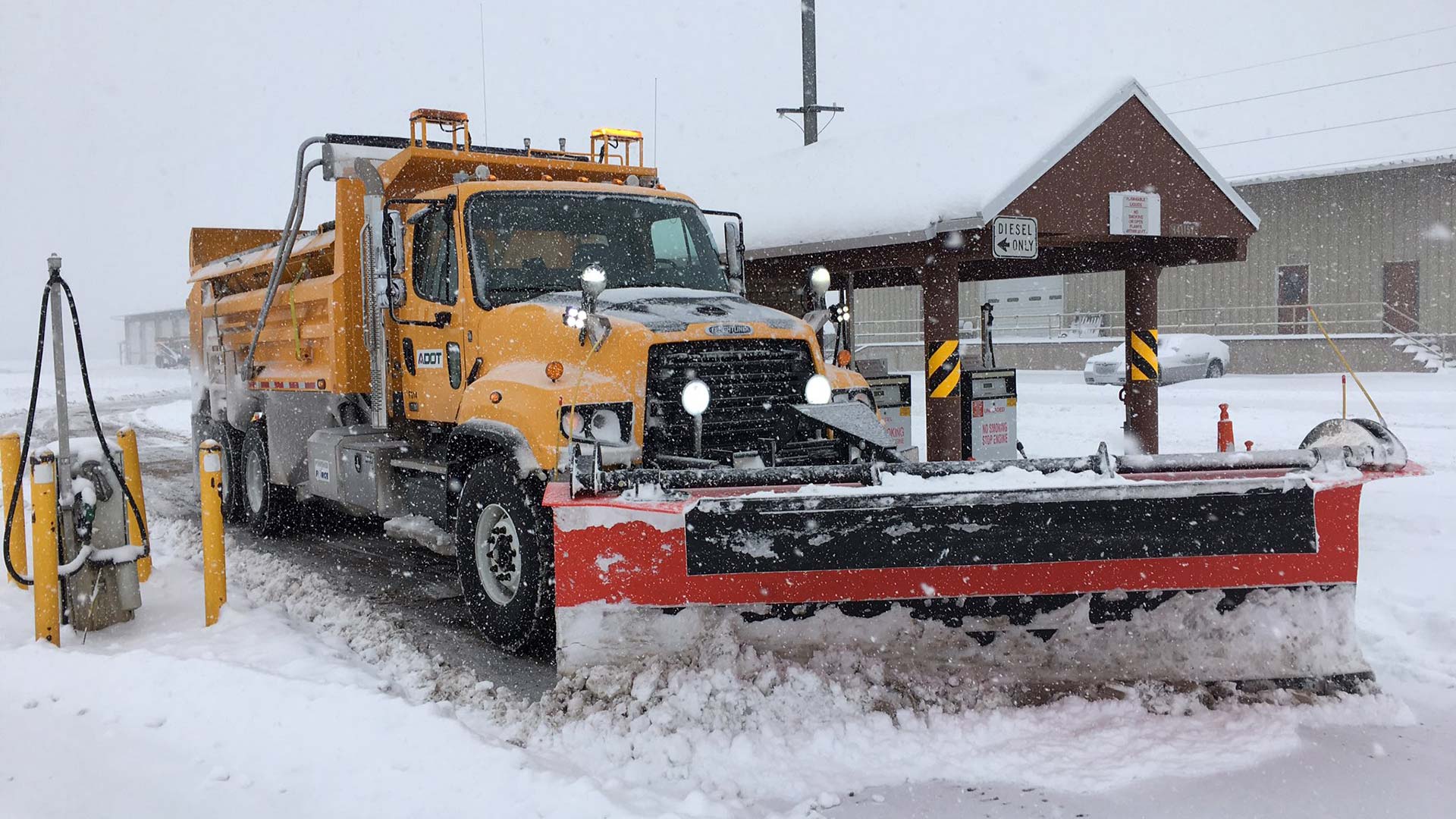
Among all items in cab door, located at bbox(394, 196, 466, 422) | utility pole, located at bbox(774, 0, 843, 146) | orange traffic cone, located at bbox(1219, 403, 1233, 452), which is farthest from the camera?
utility pole, located at bbox(774, 0, 843, 146)

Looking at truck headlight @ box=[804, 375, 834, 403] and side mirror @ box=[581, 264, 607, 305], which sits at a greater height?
side mirror @ box=[581, 264, 607, 305]

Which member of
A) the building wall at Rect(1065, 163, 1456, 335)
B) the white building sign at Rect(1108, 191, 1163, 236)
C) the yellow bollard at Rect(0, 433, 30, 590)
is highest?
the building wall at Rect(1065, 163, 1456, 335)

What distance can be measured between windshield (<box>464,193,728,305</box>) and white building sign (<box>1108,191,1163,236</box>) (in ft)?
17.7

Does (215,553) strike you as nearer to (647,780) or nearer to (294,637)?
(294,637)

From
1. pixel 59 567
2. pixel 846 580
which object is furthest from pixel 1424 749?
pixel 59 567

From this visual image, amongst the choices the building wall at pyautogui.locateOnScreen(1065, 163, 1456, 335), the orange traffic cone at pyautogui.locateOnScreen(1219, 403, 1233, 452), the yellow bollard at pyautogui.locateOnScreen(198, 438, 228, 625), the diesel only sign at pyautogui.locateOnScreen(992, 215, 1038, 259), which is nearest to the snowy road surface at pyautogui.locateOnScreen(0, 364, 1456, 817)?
the yellow bollard at pyautogui.locateOnScreen(198, 438, 228, 625)

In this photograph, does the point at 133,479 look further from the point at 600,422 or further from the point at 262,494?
the point at 600,422

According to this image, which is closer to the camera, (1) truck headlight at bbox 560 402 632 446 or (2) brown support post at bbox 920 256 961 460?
(1) truck headlight at bbox 560 402 632 446

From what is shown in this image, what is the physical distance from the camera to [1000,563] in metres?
4.45

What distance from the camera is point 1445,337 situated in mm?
28500

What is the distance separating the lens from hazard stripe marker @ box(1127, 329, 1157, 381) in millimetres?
12430

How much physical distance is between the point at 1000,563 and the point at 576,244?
3.38 metres

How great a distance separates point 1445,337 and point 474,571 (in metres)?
30.3

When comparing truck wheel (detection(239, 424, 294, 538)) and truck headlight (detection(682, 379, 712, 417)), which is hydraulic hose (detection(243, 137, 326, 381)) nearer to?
truck wheel (detection(239, 424, 294, 538))
